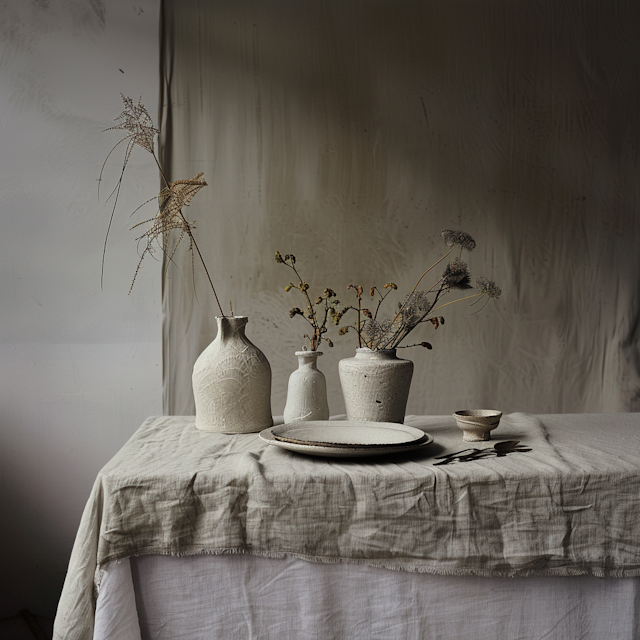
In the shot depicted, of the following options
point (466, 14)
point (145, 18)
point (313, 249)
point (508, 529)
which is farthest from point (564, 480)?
point (145, 18)

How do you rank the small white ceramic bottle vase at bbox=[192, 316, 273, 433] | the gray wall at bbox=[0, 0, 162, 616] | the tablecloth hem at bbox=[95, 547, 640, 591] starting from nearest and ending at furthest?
the tablecloth hem at bbox=[95, 547, 640, 591], the small white ceramic bottle vase at bbox=[192, 316, 273, 433], the gray wall at bbox=[0, 0, 162, 616]

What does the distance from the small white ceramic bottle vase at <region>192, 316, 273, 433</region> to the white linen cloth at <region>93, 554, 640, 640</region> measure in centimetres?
35

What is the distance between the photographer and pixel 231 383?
1200mm

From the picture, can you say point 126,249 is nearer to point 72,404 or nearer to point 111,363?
point 111,363

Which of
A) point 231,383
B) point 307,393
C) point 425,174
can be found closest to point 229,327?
point 231,383

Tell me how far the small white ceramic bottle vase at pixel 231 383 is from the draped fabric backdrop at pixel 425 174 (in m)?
0.69

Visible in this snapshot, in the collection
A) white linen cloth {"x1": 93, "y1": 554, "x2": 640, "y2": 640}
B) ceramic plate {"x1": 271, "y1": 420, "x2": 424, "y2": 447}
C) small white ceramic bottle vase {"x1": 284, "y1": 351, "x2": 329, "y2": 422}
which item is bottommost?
white linen cloth {"x1": 93, "y1": 554, "x2": 640, "y2": 640}

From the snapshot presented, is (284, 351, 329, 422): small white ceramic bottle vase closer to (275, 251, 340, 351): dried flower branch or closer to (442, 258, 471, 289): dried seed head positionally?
(275, 251, 340, 351): dried flower branch

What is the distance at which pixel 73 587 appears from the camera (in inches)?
34.6

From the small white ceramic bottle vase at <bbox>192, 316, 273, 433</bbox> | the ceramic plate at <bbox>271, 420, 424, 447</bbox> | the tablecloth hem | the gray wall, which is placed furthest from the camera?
the gray wall

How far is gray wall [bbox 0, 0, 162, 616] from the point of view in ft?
5.93

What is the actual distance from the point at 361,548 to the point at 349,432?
0.27 metres

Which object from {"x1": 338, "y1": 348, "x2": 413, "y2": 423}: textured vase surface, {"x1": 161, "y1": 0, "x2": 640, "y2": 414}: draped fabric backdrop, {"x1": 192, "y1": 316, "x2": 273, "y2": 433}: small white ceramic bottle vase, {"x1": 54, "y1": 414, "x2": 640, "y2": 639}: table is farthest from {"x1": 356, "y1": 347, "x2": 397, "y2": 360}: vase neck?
{"x1": 161, "y1": 0, "x2": 640, "y2": 414}: draped fabric backdrop

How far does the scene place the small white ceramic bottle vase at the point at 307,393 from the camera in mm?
1263
